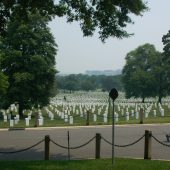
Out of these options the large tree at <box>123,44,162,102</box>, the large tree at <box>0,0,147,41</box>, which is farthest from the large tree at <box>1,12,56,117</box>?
the large tree at <box>123,44,162,102</box>

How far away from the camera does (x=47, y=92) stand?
46.6 meters

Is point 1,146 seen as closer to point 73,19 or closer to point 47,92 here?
point 73,19

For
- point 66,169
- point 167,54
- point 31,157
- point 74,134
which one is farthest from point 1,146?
point 167,54

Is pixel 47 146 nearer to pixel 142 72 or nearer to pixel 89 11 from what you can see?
pixel 89 11

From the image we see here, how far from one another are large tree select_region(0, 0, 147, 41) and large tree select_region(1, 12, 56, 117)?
2490cm

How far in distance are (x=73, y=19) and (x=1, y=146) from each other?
21.1ft

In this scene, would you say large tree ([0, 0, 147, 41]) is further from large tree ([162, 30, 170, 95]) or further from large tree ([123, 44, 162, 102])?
large tree ([123, 44, 162, 102])

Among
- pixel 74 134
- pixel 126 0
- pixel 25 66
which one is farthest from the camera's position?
pixel 25 66

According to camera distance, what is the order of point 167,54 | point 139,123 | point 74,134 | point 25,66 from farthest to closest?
point 167,54 < point 25,66 < point 139,123 < point 74,134

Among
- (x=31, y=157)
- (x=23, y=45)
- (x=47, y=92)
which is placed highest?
(x=23, y=45)

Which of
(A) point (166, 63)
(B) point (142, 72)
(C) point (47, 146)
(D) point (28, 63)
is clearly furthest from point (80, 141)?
(B) point (142, 72)

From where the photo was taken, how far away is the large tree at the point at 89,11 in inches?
704

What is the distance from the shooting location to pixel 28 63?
45750mm

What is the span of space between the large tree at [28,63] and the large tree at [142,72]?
39411mm
